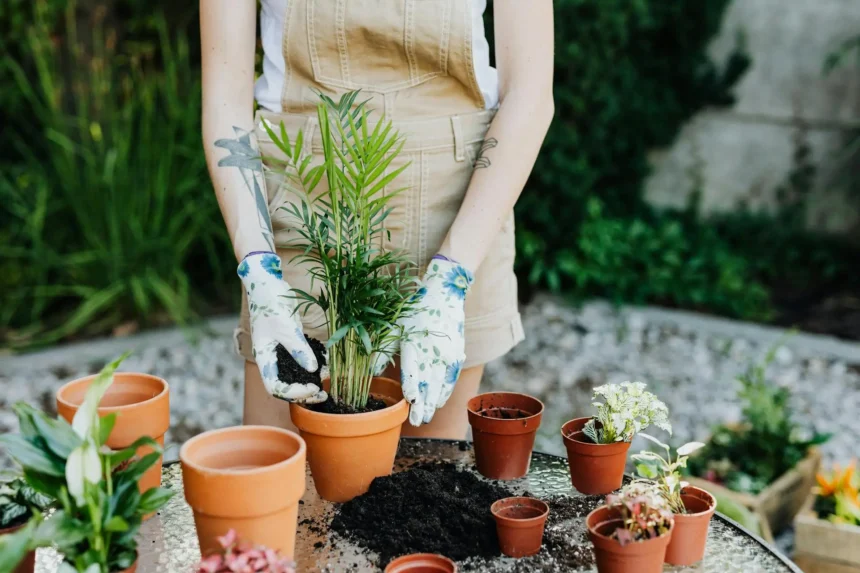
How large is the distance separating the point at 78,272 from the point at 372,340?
11.0 ft

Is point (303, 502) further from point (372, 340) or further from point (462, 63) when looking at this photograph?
point (462, 63)

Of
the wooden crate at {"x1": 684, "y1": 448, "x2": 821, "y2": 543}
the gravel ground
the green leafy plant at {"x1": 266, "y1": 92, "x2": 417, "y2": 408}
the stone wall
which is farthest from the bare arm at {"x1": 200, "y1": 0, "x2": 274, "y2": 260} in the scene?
the stone wall

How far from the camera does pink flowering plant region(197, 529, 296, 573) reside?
936mm

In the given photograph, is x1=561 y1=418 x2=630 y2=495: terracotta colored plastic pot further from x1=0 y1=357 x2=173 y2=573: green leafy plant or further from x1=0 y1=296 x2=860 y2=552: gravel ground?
x1=0 y1=296 x2=860 y2=552: gravel ground

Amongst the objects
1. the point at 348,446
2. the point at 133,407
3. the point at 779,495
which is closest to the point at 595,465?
the point at 348,446

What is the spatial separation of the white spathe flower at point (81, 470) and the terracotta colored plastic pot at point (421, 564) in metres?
0.35

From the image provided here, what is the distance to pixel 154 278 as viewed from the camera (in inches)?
166

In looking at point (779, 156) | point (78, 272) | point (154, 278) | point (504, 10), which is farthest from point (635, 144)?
point (504, 10)

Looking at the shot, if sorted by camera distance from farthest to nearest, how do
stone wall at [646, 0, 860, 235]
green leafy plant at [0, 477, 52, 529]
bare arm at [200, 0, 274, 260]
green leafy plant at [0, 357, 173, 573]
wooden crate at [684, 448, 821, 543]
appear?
stone wall at [646, 0, 860, 235] < wooden crate at [684, 448, 821, 543] < bare arm at [200, 0, 274, 260] < green leafy plant at [0, 477, 52, 529] < green leafy plant at [0, 357, 173, 573]

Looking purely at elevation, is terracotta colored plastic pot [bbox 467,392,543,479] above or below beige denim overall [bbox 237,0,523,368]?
below

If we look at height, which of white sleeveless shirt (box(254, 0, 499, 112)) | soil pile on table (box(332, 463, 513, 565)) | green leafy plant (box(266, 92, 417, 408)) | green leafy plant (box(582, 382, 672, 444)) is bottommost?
soil pile on table (box(332, 463, 513, 565))

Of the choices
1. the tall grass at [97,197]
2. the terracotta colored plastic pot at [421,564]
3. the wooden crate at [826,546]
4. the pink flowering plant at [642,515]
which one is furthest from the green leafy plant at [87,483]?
the tall grass at [97,197]

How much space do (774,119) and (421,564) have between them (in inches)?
183

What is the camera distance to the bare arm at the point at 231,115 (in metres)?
1.53
